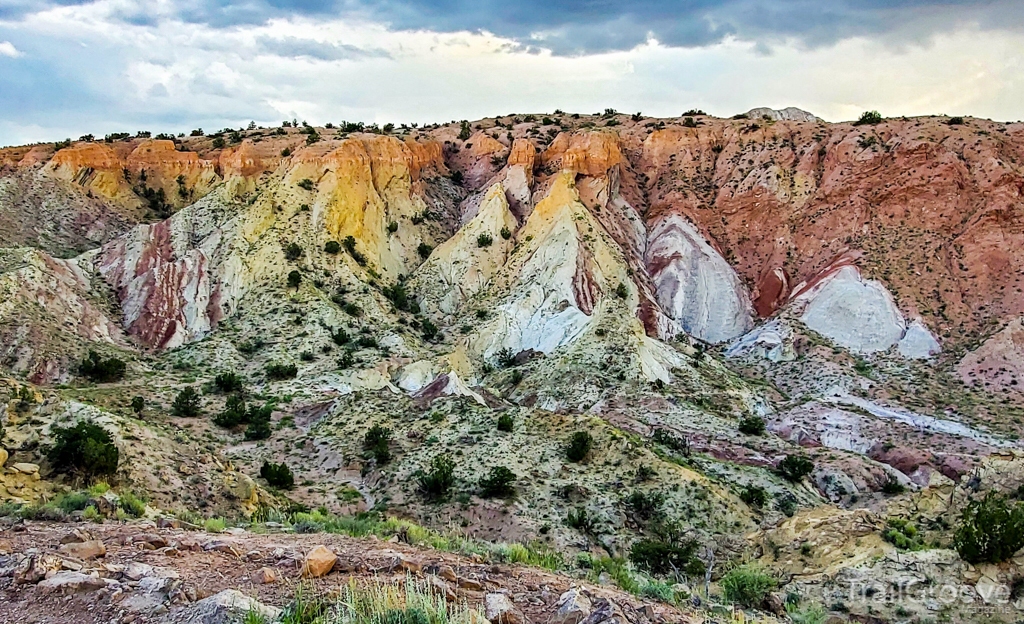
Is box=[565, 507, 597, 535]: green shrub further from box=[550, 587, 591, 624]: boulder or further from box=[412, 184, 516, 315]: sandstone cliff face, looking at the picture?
box=[412, 184, 516, 315]: sandstone cliff face

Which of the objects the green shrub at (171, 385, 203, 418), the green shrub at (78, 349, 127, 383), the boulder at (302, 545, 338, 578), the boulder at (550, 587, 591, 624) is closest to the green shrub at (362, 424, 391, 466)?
the green shrub at (171, 385, 203, 418)

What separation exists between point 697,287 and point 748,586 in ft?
117

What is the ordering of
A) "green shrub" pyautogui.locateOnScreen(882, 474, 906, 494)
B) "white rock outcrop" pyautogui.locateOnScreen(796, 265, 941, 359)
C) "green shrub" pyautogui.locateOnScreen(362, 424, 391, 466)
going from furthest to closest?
"white rock outcrop" pyautogui.locateOnScreen(796, 265, 941, 359), "green shrub" pyautogui.locateOnScreen(882, 474, 906, 494), "green shrub" pyautogui.locateOnScreen(362, 424, 391, 466)

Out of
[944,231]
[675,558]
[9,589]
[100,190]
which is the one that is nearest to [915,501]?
[675,558]

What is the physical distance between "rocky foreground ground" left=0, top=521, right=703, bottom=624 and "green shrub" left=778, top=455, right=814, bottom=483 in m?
17.1

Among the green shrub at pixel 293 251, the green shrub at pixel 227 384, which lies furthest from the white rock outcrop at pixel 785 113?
the green shrub at pixel 227 384

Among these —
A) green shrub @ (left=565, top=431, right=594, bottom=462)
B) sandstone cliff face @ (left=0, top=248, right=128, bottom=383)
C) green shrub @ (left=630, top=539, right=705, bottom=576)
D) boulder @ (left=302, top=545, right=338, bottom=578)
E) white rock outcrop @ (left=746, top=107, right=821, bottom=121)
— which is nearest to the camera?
boulder @ (left=302, top=545, right=338, bottom=578)

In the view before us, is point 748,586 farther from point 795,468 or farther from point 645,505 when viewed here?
point 795,468

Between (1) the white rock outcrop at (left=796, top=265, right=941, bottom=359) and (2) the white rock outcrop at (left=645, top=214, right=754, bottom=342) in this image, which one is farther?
(2) the white rock outcrop at (left=645, top=214, right=754, bottom=342)

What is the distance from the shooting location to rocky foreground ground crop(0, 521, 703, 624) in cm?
611

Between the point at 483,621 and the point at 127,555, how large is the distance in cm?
404

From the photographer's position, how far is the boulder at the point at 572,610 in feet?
21.5

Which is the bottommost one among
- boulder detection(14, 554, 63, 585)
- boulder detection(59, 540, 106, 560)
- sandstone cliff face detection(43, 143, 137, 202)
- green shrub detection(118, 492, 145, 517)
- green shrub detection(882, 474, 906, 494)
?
green shrub detection(882, 474, 906, 494)

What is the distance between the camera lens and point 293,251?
39.3 meters
